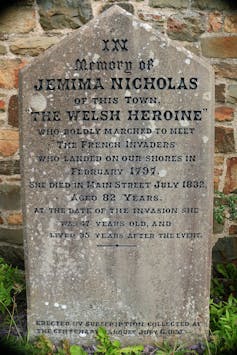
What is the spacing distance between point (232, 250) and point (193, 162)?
168 centimetres

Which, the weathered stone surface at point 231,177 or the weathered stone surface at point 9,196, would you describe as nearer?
the weathered stone surface at point 231,177

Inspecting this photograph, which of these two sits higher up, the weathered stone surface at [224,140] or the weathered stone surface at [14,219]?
the weathered stone surface at [224,140]

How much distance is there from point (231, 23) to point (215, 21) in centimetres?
13

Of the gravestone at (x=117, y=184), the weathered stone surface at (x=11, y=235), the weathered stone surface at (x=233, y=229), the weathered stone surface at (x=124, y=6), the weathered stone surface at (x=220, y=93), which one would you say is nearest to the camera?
the gravestone at (x=117, y=184)

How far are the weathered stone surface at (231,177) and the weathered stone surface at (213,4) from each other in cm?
123

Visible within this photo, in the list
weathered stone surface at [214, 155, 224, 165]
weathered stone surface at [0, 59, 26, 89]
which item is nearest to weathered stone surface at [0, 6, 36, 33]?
weathered stone surface at [0, 59, 26, 89]

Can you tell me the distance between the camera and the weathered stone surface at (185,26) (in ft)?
12.1

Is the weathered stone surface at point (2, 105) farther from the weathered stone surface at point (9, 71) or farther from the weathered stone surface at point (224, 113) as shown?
the weathered stone surface at point (224, 113)

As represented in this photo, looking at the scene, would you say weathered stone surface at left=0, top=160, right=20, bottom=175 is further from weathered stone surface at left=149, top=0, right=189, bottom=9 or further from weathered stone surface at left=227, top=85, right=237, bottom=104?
weathered stone surface at left=227, top=85, right=237, bottom=104

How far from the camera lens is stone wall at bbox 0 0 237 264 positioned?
12.1 feet

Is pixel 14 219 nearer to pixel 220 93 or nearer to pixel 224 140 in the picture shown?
pixel 224 140

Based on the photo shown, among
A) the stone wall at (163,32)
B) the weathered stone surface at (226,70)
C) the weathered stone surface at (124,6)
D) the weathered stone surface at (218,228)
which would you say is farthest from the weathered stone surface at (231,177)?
the weathered stone surface at (124,6)

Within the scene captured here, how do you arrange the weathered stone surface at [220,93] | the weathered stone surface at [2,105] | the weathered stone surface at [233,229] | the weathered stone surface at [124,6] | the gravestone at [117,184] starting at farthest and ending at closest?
the weathered stone surface at [233,229]
the weathered stone surface at [2,105]
the weathered stone surface at [220,93]
the weathered stone surface at [124,6]
the gravestone at [117,184]

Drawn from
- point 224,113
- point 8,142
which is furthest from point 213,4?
point 8,142
